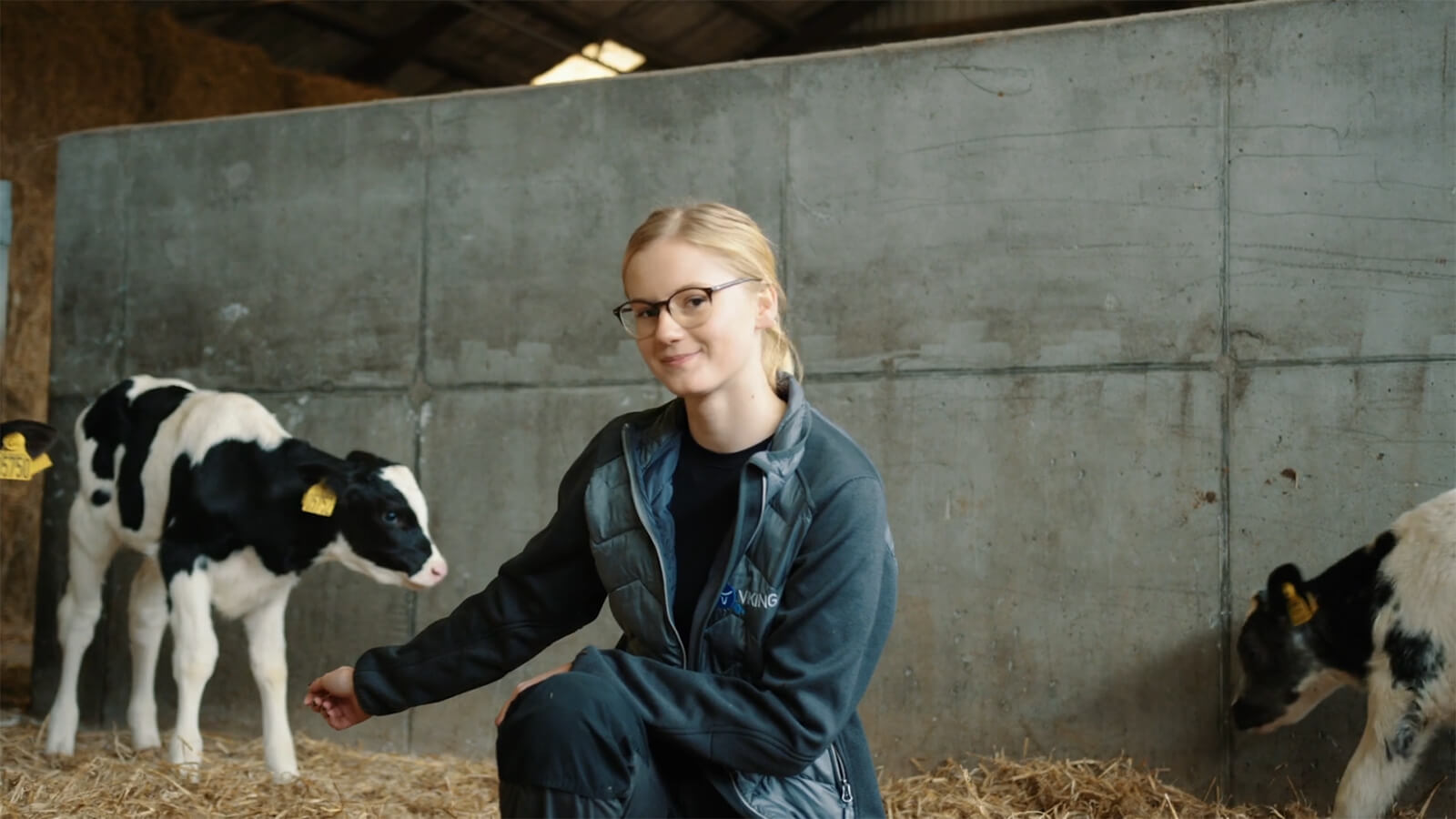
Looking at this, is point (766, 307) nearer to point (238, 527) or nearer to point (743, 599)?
point (743, 599)

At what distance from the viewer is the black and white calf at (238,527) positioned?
14.8 ft

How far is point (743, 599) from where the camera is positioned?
2045 mm

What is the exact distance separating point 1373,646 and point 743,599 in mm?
2534

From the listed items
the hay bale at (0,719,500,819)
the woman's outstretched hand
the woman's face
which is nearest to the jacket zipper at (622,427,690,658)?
the woman's face

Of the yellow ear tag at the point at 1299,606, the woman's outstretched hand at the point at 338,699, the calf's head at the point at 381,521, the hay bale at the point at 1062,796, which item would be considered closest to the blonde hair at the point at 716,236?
the woman's outstretched hand at the point at 338,699

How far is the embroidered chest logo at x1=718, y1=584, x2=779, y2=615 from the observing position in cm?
202

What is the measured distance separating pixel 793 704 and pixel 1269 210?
117 inches

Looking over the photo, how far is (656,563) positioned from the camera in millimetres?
2096

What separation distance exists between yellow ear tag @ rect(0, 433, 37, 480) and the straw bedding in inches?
38.3

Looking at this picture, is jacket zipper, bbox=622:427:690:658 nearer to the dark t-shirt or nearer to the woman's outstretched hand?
the dark t-shirt

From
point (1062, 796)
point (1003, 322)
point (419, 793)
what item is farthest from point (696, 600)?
point (419, 793)

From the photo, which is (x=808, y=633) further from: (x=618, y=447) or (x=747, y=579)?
(x=618, y=447)

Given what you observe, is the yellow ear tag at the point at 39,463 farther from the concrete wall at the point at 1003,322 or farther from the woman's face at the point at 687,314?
the woman's face at the point at 687,314

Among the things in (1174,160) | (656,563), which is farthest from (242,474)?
(1174,160)
